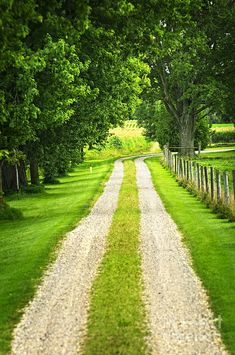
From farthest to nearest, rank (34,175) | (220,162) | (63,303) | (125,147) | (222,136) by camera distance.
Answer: (222,136)
(125,147)
(220,162)
(34,175)
(63,303)

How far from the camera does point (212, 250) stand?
16.5 meters

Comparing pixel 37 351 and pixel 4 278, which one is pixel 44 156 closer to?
pixel 4 278

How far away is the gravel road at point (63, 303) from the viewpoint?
9.55 m

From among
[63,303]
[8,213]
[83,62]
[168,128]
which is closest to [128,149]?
[168,128]

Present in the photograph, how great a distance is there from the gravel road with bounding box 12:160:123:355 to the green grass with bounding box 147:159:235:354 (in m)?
2.58

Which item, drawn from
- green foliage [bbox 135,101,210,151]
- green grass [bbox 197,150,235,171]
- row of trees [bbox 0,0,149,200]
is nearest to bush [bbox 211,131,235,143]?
green foliage [bbox 135,101,210,151]

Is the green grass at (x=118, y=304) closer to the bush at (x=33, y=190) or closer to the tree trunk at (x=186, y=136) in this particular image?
the bush at (x=33, y=190)

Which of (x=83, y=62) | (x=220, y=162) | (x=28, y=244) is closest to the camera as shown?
(x=28, y=244)

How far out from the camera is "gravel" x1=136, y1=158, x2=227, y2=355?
9.30 m

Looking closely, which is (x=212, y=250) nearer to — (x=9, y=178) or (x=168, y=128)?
(x=9, y=178)

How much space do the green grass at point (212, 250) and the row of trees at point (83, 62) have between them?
6.85 m

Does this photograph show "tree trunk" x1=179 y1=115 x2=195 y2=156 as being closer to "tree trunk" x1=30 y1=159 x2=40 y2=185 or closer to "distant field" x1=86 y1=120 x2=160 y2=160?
"tree trunk" x1=30 y1=159 x2=40 y2=185

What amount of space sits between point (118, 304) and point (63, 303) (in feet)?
3.86

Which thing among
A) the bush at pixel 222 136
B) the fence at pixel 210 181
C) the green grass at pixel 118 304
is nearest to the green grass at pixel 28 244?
the green grass at pixel 118 304
